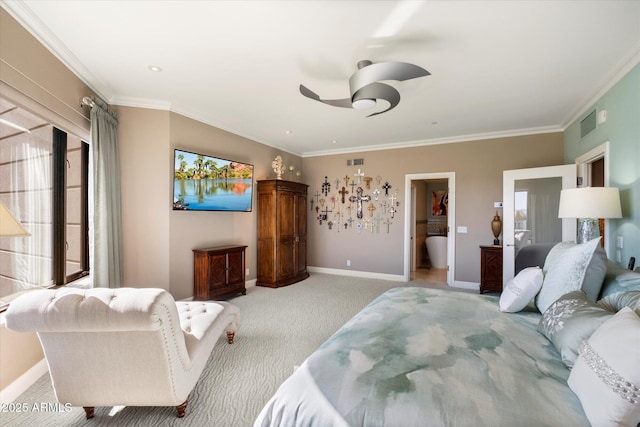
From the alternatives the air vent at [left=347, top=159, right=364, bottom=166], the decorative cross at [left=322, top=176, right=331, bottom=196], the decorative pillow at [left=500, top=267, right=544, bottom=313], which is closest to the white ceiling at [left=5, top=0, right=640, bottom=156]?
the decorative pillow at [left=500, top=267, right=544, bottom=313]

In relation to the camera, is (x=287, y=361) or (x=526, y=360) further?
(x=287, y=361)

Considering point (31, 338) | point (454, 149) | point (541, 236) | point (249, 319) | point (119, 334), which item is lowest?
point (249, 319)

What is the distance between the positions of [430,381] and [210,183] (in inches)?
151

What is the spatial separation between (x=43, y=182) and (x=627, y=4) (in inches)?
188

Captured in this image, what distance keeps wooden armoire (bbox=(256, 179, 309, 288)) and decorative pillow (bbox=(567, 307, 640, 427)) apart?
432 cm

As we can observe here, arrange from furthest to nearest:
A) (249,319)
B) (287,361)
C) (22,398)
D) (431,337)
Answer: (249,319)
(287,361)
(22,398)
(431,337)

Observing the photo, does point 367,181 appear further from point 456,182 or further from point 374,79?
point 374,79

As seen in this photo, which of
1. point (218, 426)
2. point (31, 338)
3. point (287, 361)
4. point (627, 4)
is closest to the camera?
point (218, 426)

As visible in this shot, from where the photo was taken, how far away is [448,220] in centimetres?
511

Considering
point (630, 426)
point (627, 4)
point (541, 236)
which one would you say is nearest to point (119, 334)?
point (630, 426)

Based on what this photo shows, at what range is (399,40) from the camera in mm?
2268

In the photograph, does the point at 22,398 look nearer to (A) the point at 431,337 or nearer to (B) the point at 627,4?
(A) the point at 431,337

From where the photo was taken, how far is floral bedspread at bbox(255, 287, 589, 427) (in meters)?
0.97

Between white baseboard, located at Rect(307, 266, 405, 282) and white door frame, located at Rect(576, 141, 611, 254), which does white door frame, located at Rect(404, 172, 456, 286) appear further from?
white door frame, located at Rect(576, 141, 611, 254)
